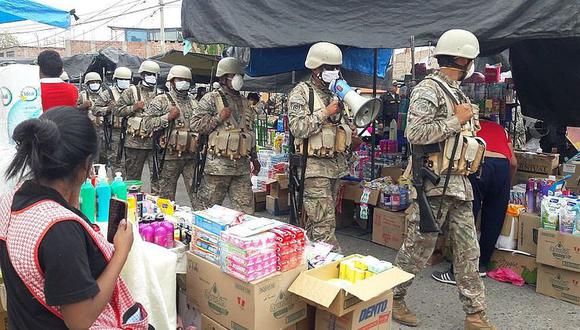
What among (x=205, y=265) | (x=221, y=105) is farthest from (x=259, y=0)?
(x=205, y=265)

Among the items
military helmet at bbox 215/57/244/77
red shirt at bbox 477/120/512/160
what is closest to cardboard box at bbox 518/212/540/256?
red shirt at bbox 477/120/512/160

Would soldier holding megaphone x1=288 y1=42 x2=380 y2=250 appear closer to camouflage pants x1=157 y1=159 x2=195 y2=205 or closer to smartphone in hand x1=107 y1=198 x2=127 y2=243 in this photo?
camouflage pants x1=157 y1=159 x2=195 y2=205

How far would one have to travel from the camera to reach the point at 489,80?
6.75m

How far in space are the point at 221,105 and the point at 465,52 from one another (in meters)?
2.57

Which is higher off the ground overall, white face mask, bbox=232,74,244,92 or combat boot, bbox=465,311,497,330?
white face mask, bbox=232,74,244,92

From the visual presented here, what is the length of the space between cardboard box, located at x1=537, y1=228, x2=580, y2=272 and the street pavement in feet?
1.10

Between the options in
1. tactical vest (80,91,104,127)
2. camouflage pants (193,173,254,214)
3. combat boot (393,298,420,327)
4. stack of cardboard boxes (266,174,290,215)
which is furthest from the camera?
tactical vest (80,91,104,127)

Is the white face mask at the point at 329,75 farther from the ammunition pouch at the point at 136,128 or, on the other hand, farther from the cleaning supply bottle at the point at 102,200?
the ammunition pouch at the point at 136,128

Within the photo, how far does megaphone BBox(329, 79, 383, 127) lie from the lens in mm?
4055

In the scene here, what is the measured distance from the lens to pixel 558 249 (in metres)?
4.29

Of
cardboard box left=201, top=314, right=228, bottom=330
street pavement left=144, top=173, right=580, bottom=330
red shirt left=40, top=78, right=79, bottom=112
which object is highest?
red shirt left=40, top=78, right=79, bottom=112

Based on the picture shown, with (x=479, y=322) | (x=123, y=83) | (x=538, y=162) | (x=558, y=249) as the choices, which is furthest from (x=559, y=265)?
(x=123, y=83)

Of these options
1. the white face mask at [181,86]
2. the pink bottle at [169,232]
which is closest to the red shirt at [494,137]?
the pink bottle at [169,232]

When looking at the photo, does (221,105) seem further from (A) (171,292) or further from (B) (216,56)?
(B) (216,56)
